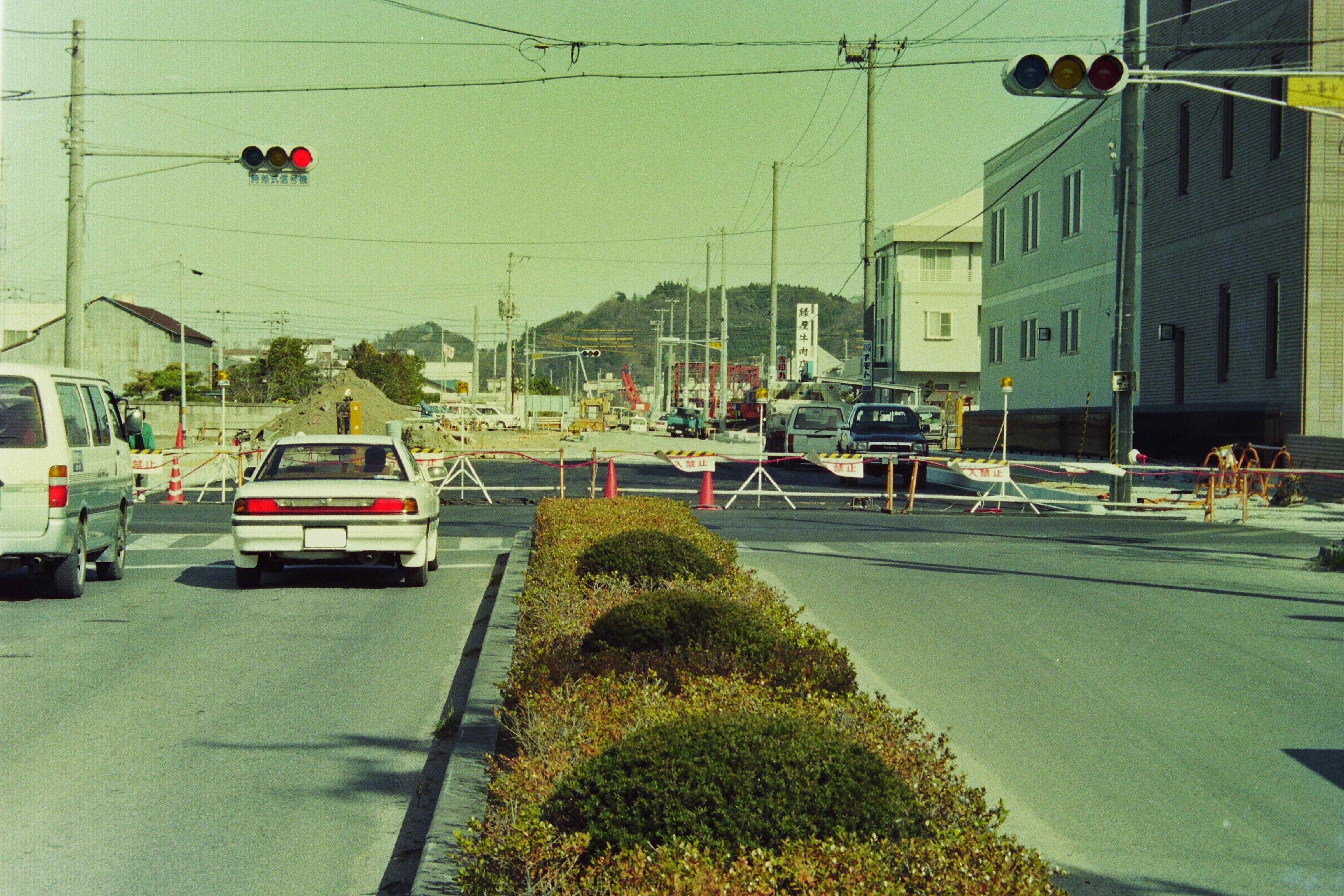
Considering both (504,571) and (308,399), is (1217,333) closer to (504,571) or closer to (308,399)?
(504,571)

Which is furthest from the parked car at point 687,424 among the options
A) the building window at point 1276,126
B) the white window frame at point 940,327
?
the building window at point 1276,126

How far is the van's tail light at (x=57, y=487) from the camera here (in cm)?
1195

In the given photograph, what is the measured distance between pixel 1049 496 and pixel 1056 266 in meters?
18.0

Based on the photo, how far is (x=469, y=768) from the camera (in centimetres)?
612

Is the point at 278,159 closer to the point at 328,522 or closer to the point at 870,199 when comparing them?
the point at 328,522

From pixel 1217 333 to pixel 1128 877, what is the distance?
26.8 m

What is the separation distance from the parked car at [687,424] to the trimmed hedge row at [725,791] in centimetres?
6786

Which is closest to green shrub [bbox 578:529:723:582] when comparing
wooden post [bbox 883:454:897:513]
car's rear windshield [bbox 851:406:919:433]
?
wooden post [bbox 883:454:897:513]

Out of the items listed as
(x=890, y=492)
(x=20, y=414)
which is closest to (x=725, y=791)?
(x=20, y=414)

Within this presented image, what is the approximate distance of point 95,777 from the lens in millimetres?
6621

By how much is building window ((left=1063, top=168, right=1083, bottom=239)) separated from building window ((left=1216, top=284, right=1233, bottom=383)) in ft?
38.2

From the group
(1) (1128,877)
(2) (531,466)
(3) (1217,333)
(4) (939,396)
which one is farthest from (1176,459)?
(4) (939,396)

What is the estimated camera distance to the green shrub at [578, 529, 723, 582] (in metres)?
10.2

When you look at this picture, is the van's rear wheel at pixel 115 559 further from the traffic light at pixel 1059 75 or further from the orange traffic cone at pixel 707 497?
the orange traffic cone at pixel 707 497
